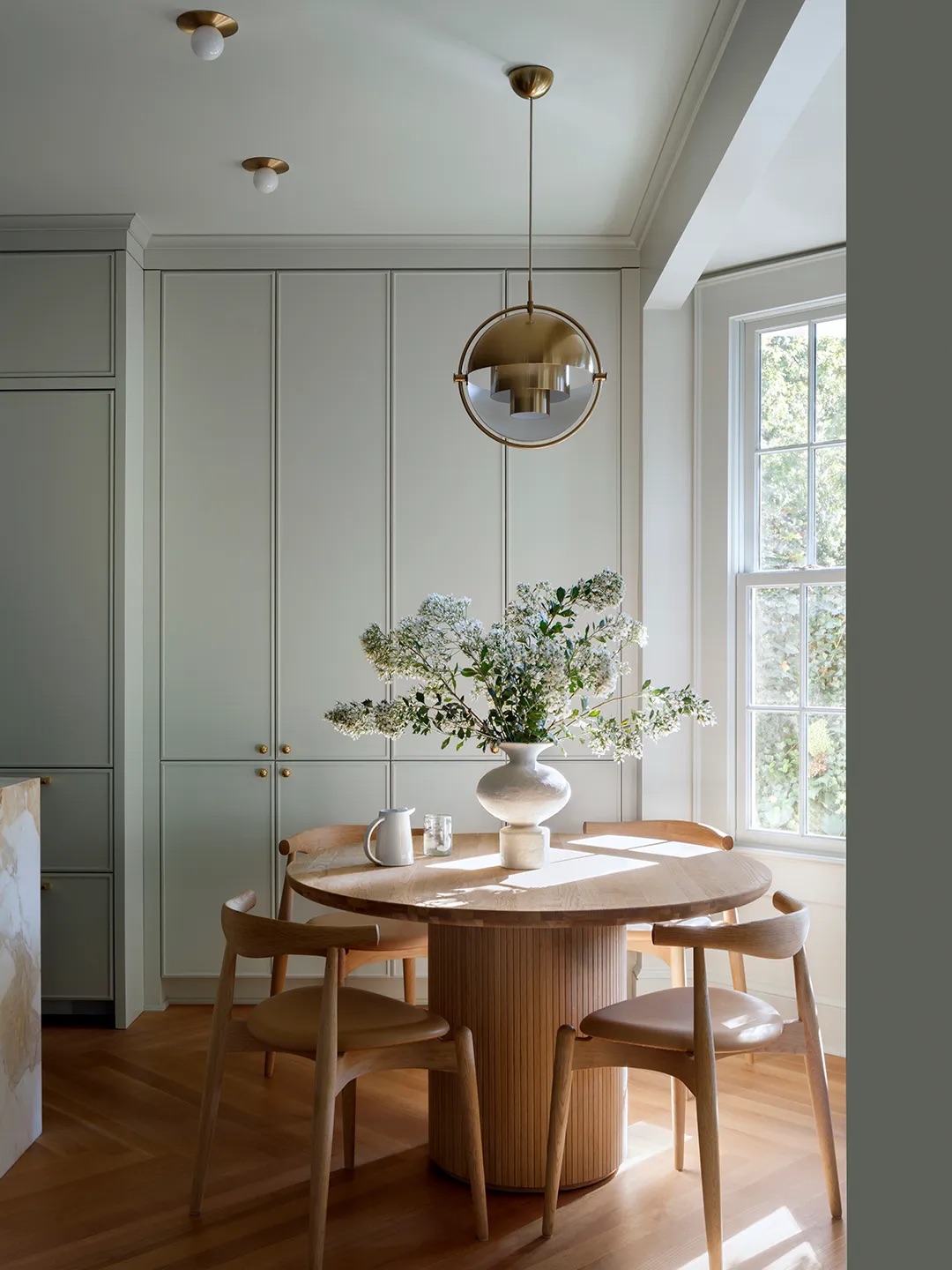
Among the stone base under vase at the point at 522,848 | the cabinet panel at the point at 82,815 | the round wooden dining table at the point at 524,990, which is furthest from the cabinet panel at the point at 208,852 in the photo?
the stone base under vase at the point at 522,848

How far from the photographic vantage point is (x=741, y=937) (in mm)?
2193

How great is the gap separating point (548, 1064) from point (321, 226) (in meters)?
3.03

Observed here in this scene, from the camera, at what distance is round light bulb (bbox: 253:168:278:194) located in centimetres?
338

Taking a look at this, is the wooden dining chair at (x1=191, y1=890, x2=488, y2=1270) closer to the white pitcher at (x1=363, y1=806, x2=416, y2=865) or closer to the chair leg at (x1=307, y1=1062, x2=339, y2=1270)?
the chair leg at (x1=307, y1=1062, x2=339, y2=1270)

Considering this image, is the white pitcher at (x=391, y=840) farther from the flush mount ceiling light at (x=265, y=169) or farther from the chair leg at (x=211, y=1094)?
the flush mount ceiling light at (x=265, y=169)

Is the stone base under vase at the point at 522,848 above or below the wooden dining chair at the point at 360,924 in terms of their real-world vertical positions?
above

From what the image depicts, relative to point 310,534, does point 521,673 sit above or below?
below

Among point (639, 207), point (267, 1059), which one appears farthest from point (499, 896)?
point (639, 207)

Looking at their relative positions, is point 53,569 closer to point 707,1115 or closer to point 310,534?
point 310,534

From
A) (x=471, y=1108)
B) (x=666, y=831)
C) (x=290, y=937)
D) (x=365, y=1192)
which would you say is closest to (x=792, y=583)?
(x=666, y=831)

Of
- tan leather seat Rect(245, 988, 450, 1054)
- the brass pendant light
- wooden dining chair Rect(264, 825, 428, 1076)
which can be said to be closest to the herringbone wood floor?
wooden dining chair Rect(264, 825, 428, 1076)

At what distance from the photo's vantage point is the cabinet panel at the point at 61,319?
3.87m

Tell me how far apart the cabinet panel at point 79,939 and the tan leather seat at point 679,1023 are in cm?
213

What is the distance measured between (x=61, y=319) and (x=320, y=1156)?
307cm
